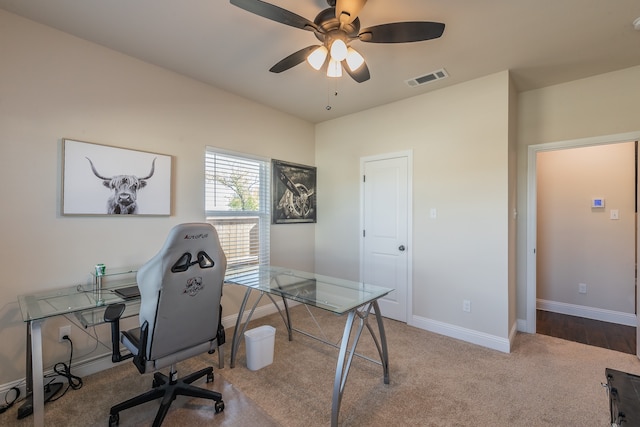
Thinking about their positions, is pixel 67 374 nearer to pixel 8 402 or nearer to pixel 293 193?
pixel 8 402

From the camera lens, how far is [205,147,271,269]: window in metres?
3.21

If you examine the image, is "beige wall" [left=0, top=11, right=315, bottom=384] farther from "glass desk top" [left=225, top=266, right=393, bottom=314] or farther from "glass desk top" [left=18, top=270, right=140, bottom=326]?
"glass desk top" [left=225, top=266, right=393, bottom=314]

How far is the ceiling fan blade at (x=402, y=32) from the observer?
1.66 m

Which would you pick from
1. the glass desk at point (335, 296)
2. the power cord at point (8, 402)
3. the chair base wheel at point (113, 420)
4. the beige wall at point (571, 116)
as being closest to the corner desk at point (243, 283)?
the glass desk at point (335, 296)

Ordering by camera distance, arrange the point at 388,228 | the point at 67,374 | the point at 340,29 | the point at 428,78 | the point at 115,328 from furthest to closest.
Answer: the point at 388,228, the point at 428,78, the point at 67,374, the point at 340,29, the point at 115,328

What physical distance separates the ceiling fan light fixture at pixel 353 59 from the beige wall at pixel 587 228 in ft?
11.3

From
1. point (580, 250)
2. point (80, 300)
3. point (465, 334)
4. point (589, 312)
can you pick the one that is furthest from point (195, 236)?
point (589, 312)

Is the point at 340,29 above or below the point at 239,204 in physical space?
above

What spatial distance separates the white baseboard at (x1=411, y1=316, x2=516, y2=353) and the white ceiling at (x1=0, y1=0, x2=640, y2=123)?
2.64 meters

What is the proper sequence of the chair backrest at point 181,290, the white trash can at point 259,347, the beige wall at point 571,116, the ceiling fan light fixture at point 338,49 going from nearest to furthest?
the chair backrest at point 181,290, the ceiling fan light fixture at point 338,49, the white trash can at point 259,347, the beige wall at point 571,116

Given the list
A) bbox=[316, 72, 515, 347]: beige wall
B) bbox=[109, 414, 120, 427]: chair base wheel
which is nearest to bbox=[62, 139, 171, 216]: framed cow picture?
bbox=[109, 414, 120, 427]: chair base wheel

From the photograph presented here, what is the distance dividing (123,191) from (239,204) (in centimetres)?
122

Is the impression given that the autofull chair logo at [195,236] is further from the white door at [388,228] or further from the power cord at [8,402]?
the white door at [388,228]

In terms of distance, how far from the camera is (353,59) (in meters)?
1.94
